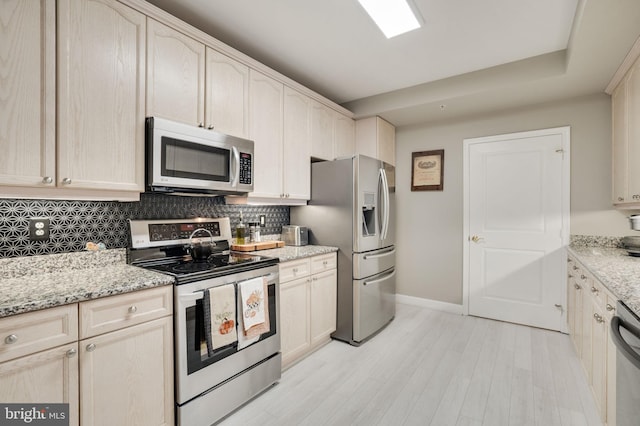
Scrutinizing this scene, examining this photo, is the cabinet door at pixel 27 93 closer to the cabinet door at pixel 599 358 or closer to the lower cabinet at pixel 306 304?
A: the lower cabinet at pixel 306 304

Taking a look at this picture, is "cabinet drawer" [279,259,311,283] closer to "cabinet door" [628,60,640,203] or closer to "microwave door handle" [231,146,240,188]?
"microwave door handle" [231,146,240,188]

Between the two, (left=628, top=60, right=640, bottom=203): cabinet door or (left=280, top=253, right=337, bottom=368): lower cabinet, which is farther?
(left=280, top=253, right=337, bottom=368): lower cabinet

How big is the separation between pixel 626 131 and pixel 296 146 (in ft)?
8.91

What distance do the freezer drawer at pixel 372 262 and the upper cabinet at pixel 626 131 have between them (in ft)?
6.53

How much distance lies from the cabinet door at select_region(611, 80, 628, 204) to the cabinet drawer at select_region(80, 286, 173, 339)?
3.45 meters

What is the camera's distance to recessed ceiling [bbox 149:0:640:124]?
6.71 ft

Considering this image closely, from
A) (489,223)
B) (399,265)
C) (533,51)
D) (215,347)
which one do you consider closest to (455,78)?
(533,51)

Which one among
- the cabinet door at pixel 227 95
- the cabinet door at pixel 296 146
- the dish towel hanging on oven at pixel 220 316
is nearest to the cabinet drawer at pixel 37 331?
the dish towel hanging on oven at pixel 220 316

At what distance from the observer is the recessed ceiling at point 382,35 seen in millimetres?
2045

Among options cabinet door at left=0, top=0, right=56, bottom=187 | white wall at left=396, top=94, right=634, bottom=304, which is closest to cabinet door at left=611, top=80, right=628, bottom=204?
white wall at left=396, top=94, right=634, bottom=304

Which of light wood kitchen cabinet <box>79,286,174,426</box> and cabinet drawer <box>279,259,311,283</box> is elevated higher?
cabinet drawer <box>279,259,311,283</box>

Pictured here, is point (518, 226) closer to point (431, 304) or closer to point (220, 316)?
point (431, 304)

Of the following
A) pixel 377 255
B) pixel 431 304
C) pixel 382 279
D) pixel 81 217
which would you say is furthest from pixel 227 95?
pixel 431 304

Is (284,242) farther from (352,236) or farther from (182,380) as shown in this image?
(182,380)
